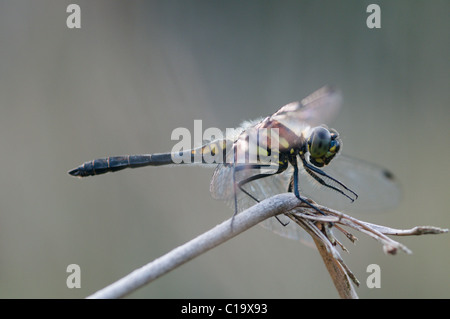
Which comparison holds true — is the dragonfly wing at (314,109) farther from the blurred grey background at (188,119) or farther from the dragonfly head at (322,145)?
the blurred grey background at (188,119)

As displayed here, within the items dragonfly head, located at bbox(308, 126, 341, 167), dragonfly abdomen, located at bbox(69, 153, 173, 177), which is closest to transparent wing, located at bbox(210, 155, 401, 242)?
dragonfly head, located at bbox(308, 126, 341, 167)

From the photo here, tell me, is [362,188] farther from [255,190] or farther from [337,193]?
[255,190]

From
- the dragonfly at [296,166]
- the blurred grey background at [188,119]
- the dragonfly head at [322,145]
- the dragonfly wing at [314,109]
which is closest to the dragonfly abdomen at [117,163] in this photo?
the dragonfly at [296,166]

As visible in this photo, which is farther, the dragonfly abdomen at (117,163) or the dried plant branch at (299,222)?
the dragonfly abdomen at (117,163)

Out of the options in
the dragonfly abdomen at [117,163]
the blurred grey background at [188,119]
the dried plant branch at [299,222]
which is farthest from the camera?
the blurred grey background at [188,119]

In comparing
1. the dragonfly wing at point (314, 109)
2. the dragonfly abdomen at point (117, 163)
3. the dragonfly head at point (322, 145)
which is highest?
the dragonfly wing at point (314, 109)

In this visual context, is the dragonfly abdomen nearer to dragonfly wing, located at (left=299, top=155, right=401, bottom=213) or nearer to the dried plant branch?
dragonfly wing, located at (left=299, top=155, right=401, bottom=213)

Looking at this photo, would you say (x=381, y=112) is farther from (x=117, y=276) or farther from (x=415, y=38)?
(x=117, y=276)
